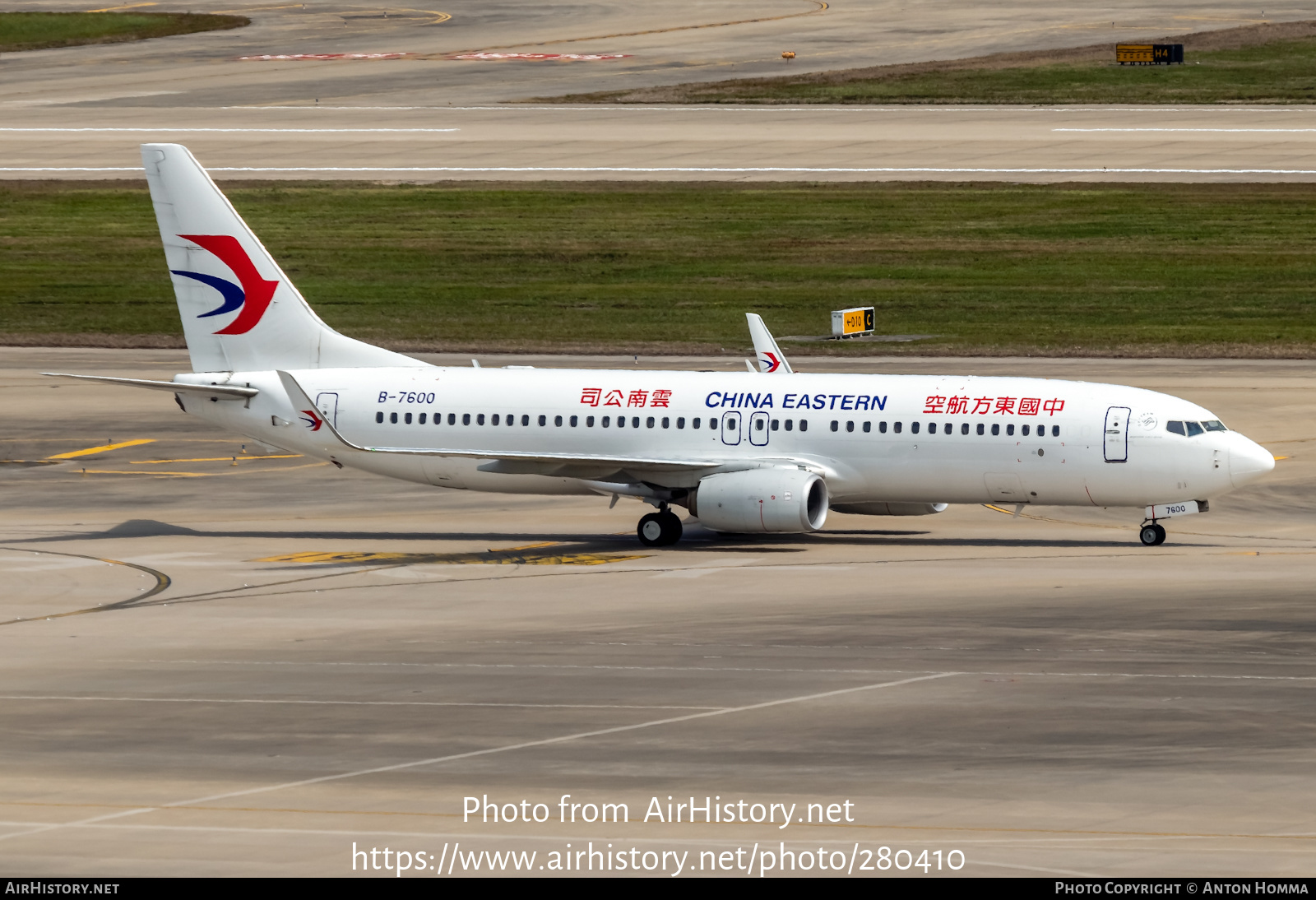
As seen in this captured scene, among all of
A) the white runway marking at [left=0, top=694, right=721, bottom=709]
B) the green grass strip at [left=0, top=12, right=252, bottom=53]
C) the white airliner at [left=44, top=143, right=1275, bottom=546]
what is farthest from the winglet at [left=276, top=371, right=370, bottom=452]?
the green grass strip at [left=0, top=12, right=252, bottom=53]

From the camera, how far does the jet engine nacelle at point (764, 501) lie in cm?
4688

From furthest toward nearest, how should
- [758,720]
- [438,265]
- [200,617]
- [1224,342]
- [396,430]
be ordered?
[438,265], [1224,342], [396,430], [200,617], [758,720]

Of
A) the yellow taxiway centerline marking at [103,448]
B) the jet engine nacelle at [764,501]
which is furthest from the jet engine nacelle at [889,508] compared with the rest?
the yellow taxiway centerline marking at [103,448]

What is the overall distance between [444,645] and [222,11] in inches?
6113

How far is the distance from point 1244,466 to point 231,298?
25526 millimetres

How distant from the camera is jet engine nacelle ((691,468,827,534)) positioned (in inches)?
1845

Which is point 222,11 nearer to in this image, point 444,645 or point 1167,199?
point 1167,199

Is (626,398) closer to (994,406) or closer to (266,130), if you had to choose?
(994,406)

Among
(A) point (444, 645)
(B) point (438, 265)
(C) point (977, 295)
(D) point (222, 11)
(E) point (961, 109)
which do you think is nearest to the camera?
(A) point (444, 645)

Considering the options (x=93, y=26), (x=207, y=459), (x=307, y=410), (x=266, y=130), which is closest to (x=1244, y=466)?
(x=307, y=410)

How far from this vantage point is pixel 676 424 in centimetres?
4947

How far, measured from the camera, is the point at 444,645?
37.6m

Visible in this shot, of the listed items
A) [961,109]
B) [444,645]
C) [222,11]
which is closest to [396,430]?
[444,645]

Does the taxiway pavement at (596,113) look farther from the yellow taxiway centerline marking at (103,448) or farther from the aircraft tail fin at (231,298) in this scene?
the aircraft tail fin at (231,298)
